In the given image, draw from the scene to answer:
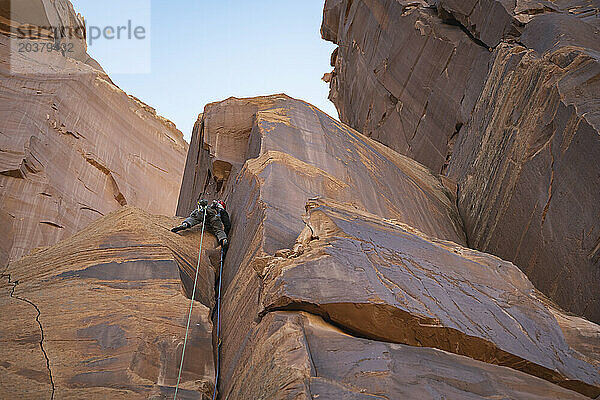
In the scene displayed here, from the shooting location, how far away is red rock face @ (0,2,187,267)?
49.0 ft

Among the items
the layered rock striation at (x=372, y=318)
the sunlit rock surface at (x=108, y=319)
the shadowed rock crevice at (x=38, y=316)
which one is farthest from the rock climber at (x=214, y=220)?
the shadowed rock crevice at (x=38, y=316)

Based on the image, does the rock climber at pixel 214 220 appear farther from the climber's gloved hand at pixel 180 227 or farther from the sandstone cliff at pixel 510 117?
the sandstone cliff at pixel 510 117

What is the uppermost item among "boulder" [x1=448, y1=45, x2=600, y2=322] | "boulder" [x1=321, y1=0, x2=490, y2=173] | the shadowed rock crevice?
"boulder" [x1=321, y1=0, x2=490, y2=173]

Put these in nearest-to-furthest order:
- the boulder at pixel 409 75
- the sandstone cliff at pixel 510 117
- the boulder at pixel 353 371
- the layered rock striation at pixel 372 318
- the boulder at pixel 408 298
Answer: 1. the boulder at pixel 353 371
2. the layered rock striation at pixel 372 318
3. the boulder at pixel 408 298
4. the sandstone cliff at pixel 510 117
5. the boulder at pixel 409 75

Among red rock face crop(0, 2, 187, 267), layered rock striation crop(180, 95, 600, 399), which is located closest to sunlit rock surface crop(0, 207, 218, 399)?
layered rock striation crop(180, 95, 600, 399)

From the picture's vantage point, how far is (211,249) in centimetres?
911

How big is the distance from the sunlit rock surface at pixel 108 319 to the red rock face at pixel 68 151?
7010 mm

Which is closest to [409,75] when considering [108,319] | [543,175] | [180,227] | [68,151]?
[543,175]

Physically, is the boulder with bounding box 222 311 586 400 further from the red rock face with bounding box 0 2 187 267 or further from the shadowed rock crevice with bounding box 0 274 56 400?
the red rock face with bounding box 0 2 187 267

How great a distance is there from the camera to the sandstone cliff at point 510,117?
8.57 metres

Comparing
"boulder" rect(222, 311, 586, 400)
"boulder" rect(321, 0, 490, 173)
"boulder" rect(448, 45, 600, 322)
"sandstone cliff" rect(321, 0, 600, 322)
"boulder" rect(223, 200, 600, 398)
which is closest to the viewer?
"boulder" rect(222, 311, 586, 400)

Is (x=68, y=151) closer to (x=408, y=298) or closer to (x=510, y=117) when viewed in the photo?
(x=510, y=117)

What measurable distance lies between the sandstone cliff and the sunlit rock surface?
17.6ft

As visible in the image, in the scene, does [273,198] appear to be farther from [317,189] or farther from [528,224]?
[528,224]
